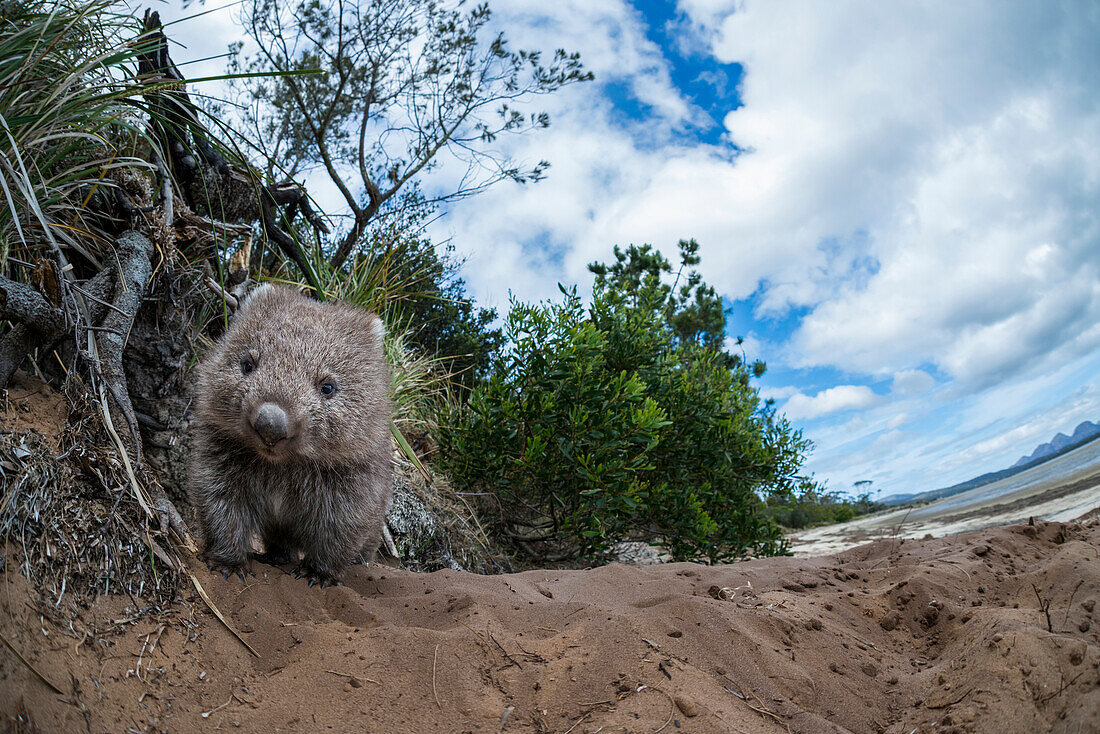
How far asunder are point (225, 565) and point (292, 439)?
670 mm

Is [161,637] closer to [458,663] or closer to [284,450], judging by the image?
[284,450]

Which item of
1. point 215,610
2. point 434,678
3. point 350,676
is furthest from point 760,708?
point 215,610

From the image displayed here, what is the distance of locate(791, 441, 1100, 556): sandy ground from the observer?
5848mm

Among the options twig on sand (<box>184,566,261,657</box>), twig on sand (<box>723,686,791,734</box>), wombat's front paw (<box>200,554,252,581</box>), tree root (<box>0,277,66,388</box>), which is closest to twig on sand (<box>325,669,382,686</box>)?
twig on sand (<box>184,566,261,657</box>)

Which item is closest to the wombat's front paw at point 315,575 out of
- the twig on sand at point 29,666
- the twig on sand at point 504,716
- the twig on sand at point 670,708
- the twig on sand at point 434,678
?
the twig on sand at point 434,678

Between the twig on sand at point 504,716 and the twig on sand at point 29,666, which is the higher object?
the twig on sand at point 29,666

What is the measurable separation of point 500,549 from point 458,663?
169 inches

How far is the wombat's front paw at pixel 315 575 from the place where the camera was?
3.25 metres

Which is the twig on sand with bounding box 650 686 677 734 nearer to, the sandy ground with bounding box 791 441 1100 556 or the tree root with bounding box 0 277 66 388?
the tree root with bounding box 0 277 66 388

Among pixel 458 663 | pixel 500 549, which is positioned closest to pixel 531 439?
pixel 500 549

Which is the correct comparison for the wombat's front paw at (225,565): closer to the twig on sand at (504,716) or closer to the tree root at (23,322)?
the tree root at (23,322)

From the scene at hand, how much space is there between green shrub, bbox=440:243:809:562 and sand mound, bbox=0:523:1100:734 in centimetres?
221

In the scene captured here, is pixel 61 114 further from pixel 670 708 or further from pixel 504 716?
pixel 670 708

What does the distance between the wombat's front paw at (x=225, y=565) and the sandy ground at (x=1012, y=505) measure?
5153 millimetres
